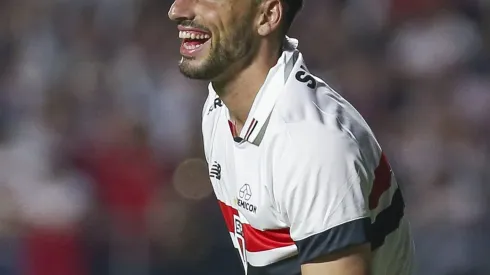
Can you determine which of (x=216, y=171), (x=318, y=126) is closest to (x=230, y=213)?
(x=216, y=171)

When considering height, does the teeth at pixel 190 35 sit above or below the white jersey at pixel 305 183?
above

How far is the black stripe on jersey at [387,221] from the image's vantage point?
2594 mm

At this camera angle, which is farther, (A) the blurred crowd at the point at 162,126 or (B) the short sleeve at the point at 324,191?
(A) the blurred crowd at the point at 162,126

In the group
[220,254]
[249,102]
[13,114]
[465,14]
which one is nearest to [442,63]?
[465,14]

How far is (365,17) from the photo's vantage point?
6.31 m

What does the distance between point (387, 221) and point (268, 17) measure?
624 millimetres

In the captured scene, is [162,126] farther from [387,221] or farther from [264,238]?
[387,221]

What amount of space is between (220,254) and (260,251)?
2.34 meters

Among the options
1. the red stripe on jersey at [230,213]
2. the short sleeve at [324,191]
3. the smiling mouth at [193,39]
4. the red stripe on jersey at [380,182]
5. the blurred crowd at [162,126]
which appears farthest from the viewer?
the blurred crowd at [162,126]

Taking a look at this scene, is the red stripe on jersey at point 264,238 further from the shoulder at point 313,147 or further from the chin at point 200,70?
the chin at point 200,70

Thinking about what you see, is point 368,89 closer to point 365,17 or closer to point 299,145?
point 365,17

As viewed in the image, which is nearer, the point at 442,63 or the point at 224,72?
the point at 224,72

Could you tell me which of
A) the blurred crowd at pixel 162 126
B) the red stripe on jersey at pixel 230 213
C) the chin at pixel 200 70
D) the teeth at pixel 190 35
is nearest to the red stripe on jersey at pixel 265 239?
the red stripe on jersey at pixel 230 213

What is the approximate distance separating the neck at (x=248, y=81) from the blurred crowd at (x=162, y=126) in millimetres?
2277
